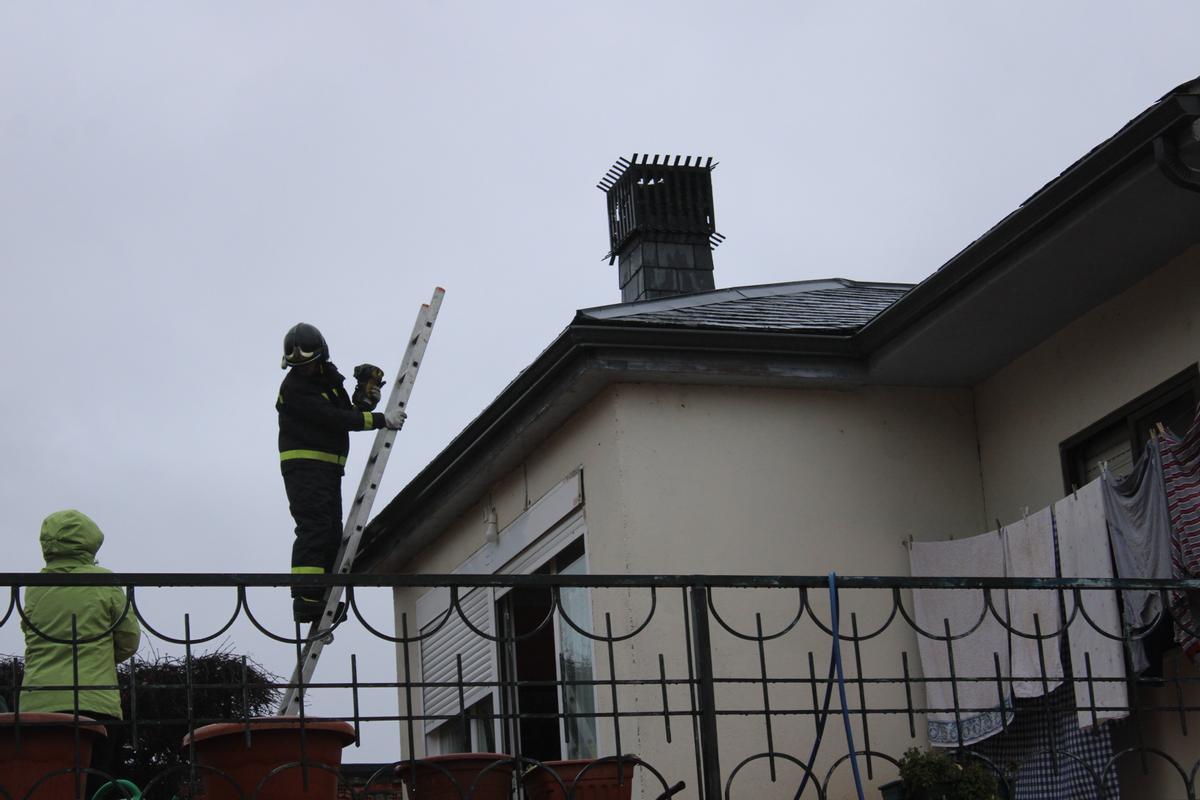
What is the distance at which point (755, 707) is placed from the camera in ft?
30.1

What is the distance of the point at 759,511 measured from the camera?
9.62 meters

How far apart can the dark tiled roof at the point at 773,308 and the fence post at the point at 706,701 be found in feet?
11.1

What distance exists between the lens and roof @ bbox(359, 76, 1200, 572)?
793 centimetres

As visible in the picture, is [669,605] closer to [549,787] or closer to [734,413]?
[734,413]

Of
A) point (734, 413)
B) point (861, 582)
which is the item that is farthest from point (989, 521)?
point (861, 582)

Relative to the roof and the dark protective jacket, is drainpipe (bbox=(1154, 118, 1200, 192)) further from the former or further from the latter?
the dark protective jacket

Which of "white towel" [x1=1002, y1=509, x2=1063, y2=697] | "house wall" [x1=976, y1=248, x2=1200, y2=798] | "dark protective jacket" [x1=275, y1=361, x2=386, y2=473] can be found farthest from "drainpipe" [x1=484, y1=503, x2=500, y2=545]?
"white towel" [x1=1002, y1=509, x2=1063, y2=697]

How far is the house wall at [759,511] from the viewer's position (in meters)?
9.20

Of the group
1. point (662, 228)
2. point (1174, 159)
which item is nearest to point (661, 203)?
point (662, 228)

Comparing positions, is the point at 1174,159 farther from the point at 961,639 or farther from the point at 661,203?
the point at 661,203

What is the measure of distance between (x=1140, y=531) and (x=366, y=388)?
447cm

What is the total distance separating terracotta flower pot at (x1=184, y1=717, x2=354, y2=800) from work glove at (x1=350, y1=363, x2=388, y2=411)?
451 cm

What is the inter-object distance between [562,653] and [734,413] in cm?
196

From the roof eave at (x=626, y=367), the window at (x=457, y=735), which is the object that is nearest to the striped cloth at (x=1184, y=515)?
the roof eave at (x=626, y=367)
